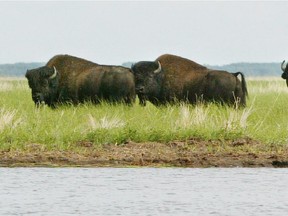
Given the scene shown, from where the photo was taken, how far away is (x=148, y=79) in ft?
79.8

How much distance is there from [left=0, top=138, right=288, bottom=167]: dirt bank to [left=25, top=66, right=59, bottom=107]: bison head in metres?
7.19

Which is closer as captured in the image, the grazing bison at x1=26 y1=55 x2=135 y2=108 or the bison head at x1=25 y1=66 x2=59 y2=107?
the bison head at x1=25 y1=66 x2=59 y2=107

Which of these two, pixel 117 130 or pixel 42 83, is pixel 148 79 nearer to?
pixel 42 83

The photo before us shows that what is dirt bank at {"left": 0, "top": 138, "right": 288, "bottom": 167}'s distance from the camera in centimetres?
1515

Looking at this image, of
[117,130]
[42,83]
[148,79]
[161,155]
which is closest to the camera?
[161,155]

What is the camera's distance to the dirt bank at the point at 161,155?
596 inches

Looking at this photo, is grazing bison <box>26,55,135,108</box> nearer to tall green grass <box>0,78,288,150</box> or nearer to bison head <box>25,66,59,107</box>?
bison head <box>25,66,59,107</box>
